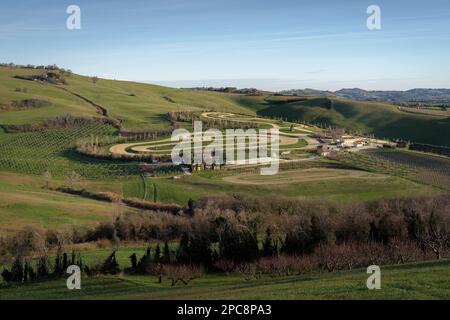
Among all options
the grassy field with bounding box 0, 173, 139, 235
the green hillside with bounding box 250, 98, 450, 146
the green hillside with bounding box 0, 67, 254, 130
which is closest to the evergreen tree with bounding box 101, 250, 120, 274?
the grassy field with bounding box 0, 173, 139, 235

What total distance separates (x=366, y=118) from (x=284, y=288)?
126 meters

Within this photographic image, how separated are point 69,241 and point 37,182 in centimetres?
2819

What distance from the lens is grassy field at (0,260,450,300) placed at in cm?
1628

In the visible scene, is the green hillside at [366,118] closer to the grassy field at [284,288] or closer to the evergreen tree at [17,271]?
the grassy field at [284,288]

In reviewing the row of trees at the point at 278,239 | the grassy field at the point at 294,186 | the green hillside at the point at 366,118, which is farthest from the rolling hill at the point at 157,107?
the row of trees at the point at 278,239

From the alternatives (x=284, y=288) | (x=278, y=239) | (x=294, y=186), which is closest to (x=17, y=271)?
(x=284, y=288)

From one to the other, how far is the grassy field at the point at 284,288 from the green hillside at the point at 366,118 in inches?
3528

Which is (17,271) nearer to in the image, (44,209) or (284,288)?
(284,288)

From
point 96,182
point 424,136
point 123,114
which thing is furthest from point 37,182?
point 424,136

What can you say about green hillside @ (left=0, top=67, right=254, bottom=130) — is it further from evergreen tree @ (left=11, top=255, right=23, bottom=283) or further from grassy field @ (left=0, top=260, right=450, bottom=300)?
grassy field @ (left=0, top=260, right=450, bottom=300)

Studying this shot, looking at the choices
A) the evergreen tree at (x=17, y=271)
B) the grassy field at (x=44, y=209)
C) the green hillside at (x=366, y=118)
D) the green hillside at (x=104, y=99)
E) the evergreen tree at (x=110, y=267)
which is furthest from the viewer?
the green hillside at (x=104, y=99)

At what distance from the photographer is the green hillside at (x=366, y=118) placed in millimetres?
110625

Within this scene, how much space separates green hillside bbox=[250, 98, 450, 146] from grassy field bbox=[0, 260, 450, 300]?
89604 millimetres
